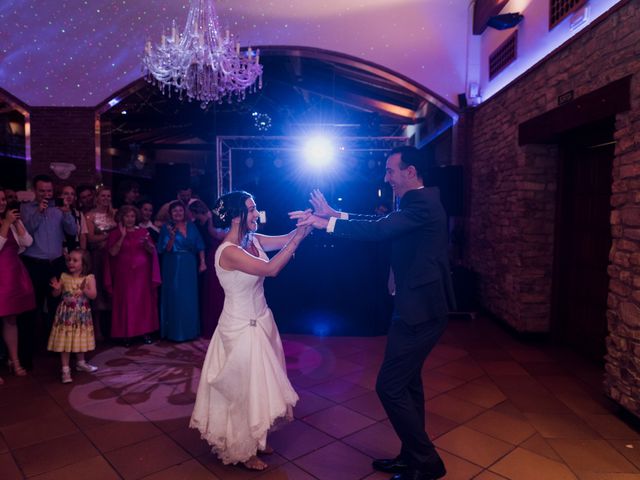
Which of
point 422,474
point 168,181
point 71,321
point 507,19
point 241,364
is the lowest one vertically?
point 422,474

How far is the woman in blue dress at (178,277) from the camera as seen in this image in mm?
5012

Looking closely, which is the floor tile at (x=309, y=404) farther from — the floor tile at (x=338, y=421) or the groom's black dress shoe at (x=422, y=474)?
the groom's black dress shoe at (x=422, y=474)

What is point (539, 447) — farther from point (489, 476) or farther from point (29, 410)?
point (29, 410)

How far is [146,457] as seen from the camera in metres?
2.70

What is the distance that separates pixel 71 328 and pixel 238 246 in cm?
220

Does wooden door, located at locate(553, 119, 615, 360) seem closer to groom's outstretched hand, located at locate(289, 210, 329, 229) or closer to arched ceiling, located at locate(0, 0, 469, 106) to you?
arched ceiling, located at locate(0, 0, 469, 106)

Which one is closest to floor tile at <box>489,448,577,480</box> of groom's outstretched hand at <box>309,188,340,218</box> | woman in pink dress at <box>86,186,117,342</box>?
groom's outstretched hand at <box>309,188,340,218</box>

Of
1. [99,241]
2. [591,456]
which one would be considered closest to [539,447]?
[591,456]

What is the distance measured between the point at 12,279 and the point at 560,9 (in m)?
5.38

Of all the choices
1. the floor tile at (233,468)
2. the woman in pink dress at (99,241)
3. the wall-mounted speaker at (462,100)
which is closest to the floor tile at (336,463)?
the floor tile at (233,468)

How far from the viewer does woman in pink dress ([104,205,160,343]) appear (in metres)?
4.81

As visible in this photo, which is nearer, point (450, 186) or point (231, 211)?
point (231, 211)

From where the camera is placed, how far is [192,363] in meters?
4.38

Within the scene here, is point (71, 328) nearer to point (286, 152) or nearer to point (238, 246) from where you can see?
point (238, 246)
